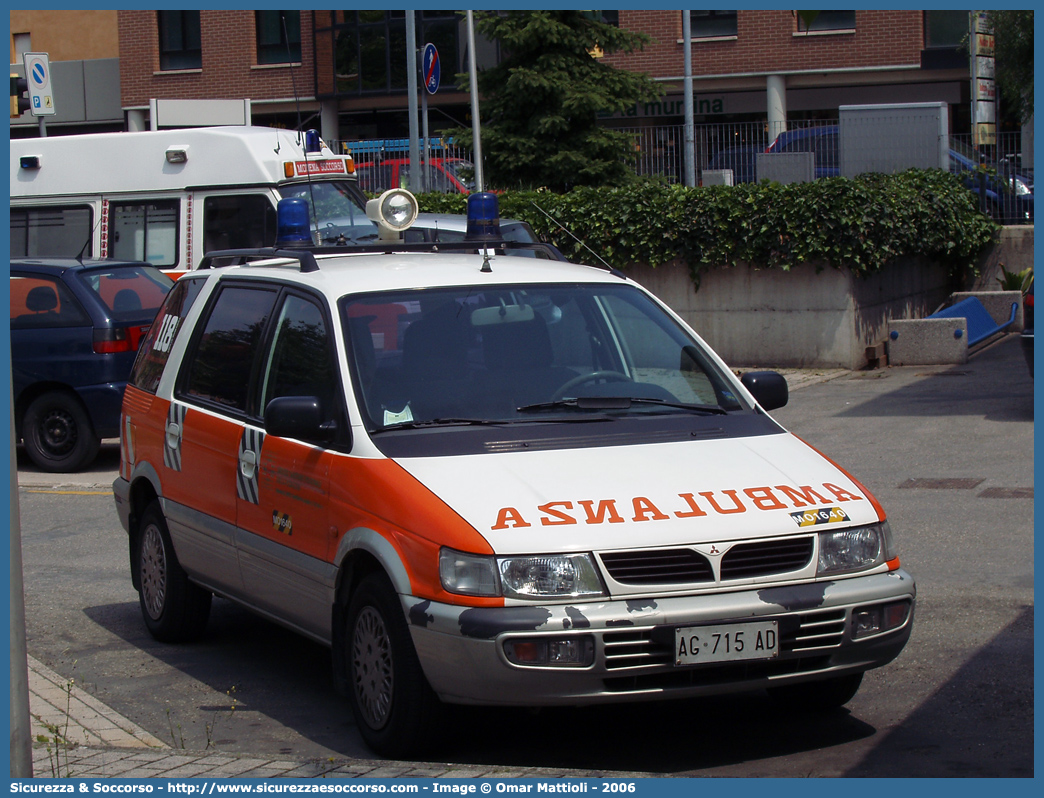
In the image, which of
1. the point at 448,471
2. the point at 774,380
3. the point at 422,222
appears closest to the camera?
the point at 448,471

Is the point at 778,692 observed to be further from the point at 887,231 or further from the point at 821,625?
the point at 887,231

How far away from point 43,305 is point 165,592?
6216 mm

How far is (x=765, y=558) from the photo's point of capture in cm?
456

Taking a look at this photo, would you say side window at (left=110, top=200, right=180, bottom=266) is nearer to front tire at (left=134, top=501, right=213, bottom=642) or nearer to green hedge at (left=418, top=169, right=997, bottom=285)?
green hedge at (left=418, top=169, right=997, bottom=285)

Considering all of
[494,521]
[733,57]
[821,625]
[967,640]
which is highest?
[733,57]

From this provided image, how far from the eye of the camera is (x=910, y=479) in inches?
403

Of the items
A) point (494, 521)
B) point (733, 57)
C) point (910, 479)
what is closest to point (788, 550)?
point (494, 521)

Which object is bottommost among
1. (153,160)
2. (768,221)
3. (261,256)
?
(261,256)

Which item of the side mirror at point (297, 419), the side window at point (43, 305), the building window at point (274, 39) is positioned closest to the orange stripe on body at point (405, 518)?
the side mirror at point (297, 419)

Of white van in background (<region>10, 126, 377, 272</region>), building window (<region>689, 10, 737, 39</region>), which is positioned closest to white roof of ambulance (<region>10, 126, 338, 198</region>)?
white van in background (<region>10, 126, 377, 272</region>)

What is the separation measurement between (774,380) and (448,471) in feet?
5.74

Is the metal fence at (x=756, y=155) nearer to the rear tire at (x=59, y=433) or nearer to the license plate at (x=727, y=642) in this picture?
the rear tire at (x=59, y=433)

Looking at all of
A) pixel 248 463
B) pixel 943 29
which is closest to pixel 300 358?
pixel 248 463

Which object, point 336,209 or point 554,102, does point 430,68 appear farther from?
point 336,209
